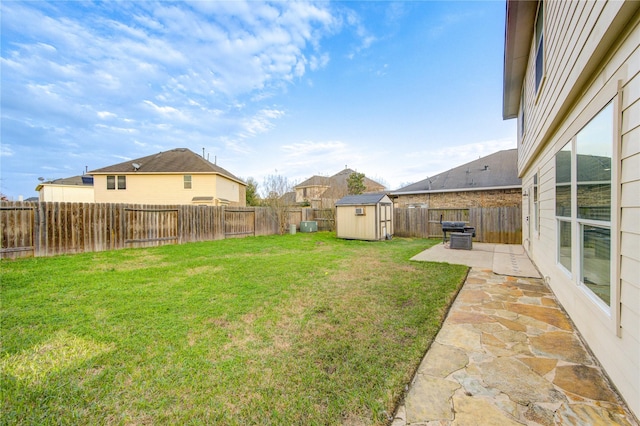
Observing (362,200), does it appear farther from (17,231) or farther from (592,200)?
(17,231)

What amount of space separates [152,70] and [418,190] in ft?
48.3

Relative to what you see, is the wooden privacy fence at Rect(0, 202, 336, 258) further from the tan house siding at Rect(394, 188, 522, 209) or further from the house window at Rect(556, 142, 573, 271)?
the tan house siding at Rect(394, 188, 522, 209)

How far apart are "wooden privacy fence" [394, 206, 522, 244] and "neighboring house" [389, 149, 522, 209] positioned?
2697mm

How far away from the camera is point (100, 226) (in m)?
7.65

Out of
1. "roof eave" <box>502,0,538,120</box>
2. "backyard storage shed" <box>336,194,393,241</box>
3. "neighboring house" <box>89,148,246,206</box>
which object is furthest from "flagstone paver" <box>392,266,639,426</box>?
"neighboring house" <box>89,148,246,206</box>

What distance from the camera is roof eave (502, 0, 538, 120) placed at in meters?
4.64

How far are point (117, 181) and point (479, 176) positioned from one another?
23334 mm

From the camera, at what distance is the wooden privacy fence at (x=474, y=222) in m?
10.1

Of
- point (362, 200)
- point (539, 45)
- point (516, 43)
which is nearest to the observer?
point (539, 45)

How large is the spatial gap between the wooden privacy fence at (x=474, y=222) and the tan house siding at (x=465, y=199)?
255 cm

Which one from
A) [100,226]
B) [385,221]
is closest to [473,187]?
[385,221]

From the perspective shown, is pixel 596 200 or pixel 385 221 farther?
pixel 385 221

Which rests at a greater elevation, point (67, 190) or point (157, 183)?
point (67, 190)

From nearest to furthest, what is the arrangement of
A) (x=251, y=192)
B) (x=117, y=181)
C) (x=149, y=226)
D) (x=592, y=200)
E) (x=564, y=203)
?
(x=592, y=200)
(x=564, y=203)
(x=149, y=226)
(x=117, y=181)
(x=251, y=192)
